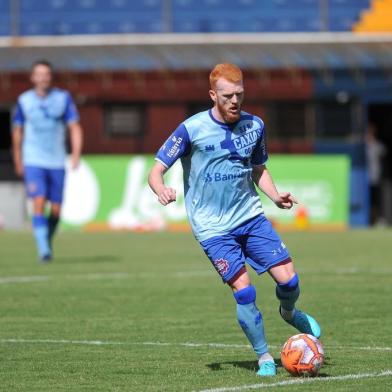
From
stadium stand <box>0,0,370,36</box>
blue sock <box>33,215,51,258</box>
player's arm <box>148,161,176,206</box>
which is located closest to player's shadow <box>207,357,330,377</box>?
player's arm <box>148,161,176,206</box>

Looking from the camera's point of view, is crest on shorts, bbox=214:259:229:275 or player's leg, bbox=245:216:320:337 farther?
player's leg, bbox=245:216:320:337

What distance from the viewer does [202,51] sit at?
98.9 ft

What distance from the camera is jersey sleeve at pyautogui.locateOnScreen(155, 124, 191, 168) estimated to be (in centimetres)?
759

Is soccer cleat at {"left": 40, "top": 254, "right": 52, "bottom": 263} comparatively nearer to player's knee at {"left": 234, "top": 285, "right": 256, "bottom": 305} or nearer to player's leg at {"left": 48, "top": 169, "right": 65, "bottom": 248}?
player's leg at {"left": 48, "top": 169, "right": 65, "bottom": 248}

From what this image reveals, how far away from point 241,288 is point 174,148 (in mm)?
978

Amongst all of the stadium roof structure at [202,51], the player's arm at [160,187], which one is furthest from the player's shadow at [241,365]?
the stadium roof structure at [202,51]

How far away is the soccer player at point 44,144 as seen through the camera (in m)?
15.9

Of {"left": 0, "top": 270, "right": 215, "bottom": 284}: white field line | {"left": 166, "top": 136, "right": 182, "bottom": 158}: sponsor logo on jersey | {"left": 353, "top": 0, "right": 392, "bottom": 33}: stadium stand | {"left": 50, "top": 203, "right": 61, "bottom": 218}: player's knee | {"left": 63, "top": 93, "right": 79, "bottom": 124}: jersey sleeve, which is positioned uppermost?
{"left": 353, "top": 0, "right": 392, "bottom": 33}: stadium stand

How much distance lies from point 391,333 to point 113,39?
21.9m

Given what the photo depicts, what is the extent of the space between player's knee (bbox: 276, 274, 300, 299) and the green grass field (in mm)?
487

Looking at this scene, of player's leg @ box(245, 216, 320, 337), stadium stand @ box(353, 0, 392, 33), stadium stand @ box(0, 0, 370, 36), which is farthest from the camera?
stadium stand @ box(0, 0, 370, 36)

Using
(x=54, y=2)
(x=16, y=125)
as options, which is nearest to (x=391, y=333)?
(x=16, y=125)

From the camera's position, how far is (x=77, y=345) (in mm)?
8688

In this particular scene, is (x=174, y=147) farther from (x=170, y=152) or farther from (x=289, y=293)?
(x=289, y=293)
